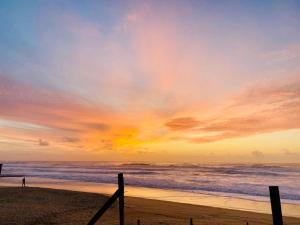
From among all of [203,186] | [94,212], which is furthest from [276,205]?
[203,186]

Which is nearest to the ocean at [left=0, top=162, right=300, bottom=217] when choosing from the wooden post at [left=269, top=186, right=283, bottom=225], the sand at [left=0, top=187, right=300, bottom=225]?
the sand at [left=0, top=187, right=300, bottom=225]

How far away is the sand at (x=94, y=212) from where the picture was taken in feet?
51.8

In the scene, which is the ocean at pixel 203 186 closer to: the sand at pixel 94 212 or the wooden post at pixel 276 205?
the sand at pixel 94 212

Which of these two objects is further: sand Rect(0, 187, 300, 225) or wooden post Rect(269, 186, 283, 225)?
sand Rect(0, 187, 300, 225)

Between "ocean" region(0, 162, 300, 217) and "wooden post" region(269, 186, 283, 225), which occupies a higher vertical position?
"wooden post" region(269, 186, 283, 225)

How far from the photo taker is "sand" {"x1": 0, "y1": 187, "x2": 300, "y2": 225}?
15.8 metres

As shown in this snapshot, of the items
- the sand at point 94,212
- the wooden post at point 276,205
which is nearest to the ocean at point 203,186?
the sand at point 94,212

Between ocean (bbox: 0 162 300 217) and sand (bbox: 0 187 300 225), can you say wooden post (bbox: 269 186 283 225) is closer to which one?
sand (bbox: 0 187 300 225)

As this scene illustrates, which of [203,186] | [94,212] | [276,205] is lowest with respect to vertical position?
[203,186]

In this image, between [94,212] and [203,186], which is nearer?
[94,212]

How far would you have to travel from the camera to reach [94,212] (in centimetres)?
1850

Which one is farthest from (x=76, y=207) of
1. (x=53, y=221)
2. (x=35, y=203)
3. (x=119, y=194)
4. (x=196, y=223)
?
(x=119, y=194)

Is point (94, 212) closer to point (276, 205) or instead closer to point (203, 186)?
point (276, 205)

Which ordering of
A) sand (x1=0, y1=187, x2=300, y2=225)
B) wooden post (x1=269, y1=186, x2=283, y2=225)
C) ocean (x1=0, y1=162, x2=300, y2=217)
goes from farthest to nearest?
ocean (x1=0, y1=162, x2=300, y2=217)
sand (x1=0, y1=187, x2=300, y2=225)
wooden post (x1=269, y1=186, x2=283, y2=225)
